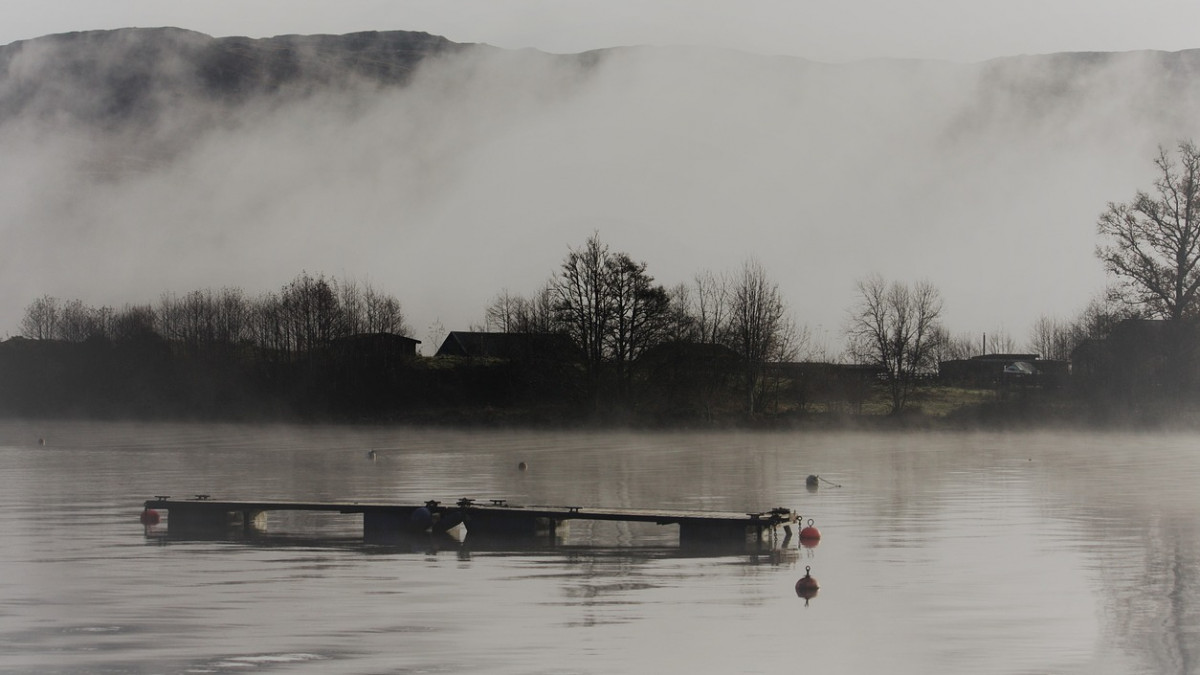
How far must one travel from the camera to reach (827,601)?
20156 millimetres

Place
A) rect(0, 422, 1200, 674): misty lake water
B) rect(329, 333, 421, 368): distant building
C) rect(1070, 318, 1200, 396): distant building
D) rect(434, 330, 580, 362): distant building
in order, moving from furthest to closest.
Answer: rect(329, 333, 421, 368): distant building → rect(434, 330, 580, 362): distant building → rect(1070, 318, 1200, 396): distant building → rect(0, 422, 1200, 674): misty lake water

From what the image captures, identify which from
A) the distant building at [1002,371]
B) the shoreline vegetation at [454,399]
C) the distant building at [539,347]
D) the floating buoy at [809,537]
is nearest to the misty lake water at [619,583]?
the floating buoy at [809,537]

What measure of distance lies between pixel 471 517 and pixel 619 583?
6.70 metres

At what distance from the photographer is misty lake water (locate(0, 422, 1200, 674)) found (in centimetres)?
1628

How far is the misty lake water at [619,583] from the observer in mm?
16281

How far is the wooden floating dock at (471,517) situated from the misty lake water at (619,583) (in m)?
0.55

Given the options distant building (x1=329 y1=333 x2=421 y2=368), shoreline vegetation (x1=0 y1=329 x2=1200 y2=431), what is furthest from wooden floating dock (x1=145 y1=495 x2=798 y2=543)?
distant building (x1=329 y1=333 x2=421 y2=368)

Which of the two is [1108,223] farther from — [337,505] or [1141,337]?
→ [337,505]

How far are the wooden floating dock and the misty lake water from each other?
0.55m

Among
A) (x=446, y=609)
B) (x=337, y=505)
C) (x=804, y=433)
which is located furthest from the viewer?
(x=804, y=433)

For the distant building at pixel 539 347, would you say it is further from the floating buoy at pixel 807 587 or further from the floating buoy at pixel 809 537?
the floating buoy at pixel 807 587

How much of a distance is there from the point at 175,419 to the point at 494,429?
25.4 metres

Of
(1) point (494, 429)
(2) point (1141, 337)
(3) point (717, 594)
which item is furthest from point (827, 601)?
(1) point (494, 429)

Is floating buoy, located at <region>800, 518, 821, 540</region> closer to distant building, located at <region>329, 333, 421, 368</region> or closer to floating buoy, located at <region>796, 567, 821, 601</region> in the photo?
floating buoy, located at <region>796, 567, 821, 601</region>
